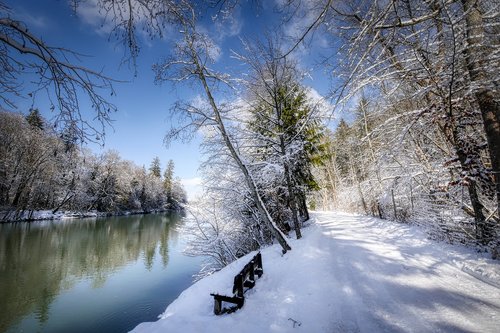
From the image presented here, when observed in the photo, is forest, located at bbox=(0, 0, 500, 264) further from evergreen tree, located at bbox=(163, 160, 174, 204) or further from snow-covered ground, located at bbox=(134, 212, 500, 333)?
evergreen tree, located at bbox=(163, 160, 174, 204)

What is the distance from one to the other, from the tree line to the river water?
453 cm

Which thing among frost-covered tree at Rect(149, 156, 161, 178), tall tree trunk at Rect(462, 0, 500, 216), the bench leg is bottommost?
the bench leg

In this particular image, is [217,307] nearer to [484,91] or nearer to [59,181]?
[484,91]

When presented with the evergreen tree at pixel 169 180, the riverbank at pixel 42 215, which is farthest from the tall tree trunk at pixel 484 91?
the evergreen tree at pixel 169 180

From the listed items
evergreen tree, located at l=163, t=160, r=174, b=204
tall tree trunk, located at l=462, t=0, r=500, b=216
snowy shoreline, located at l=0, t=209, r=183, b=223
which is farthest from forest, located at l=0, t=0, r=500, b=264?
evergreen tree, located at l=163, t=160, r=174, b=204

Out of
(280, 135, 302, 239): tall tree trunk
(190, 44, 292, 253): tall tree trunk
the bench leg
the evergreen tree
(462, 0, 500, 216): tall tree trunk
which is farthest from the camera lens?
the evergreen tree

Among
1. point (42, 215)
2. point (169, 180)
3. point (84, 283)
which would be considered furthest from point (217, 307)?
point (169, 180)

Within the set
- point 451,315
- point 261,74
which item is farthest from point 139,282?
point 451,315

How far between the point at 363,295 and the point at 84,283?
13642 mm

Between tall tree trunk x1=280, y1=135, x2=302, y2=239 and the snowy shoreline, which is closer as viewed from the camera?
tall tree trunk x1=280, y1=135, x2=302, y2=239

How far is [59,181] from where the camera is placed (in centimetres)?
3950

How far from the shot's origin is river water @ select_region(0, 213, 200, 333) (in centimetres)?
868

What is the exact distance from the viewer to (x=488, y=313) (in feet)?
11.1

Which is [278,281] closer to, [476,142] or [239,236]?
[476,142]
